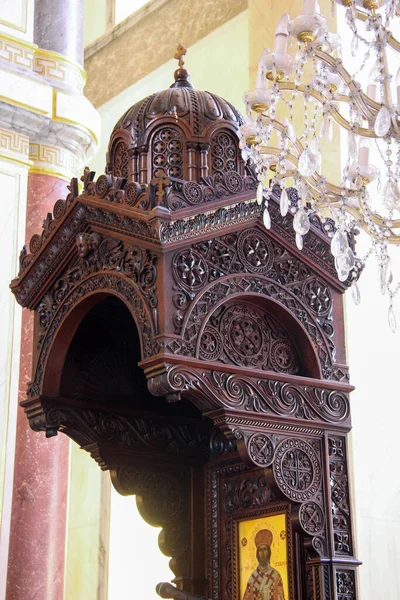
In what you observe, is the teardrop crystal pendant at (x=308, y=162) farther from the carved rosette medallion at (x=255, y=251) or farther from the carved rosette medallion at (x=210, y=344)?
the carved rosette medallion at (x=210, y=344)

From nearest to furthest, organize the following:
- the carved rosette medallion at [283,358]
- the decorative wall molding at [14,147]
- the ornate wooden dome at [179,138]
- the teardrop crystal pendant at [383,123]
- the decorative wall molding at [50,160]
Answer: the teardrop crystal pendant at [383,123] → the carved rosette medallion at [283,358] → the ornate wooden dome at [179,138] → the decorative wall molding at [14,147] → the decorative wall molding at [50,160]

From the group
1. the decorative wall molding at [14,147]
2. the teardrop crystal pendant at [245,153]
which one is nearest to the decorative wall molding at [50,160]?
the decorative wall molding at [14,147]

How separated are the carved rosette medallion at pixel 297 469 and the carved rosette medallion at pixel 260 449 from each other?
34 millimetres

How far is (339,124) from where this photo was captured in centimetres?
412

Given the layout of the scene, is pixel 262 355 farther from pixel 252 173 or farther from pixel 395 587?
pixel 395 587

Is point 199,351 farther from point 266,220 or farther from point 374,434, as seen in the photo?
point 374,434

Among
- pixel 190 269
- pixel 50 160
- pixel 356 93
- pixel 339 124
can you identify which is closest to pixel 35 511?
pixel 50 160

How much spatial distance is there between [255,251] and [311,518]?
106 centimetres

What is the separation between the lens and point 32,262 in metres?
4.43

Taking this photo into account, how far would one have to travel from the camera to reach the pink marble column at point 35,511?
5.83m

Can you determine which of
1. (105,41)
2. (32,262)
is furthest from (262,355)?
(105,41)

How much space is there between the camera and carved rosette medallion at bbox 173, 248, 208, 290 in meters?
3.81

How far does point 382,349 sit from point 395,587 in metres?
1.41

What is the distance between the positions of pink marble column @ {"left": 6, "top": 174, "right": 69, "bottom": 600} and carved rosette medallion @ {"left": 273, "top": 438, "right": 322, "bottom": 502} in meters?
2.50
